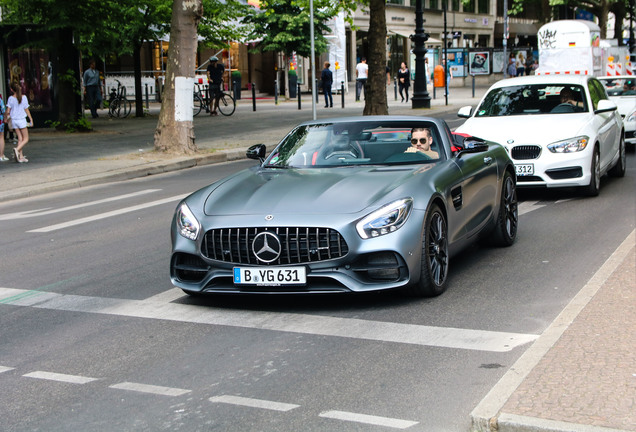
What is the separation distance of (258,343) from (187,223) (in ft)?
4.48

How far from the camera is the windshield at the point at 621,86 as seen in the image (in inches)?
792

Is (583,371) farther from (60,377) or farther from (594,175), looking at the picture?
(594,175)

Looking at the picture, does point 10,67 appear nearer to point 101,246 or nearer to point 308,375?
point 101,246

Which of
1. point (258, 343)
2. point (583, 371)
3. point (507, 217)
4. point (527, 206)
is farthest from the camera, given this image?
point (527, 206)

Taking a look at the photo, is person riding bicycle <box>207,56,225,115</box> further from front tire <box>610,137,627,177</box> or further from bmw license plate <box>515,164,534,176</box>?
bmw license plate <box>515,164,534,176</box>

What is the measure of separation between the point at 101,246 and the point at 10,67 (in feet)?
61.0

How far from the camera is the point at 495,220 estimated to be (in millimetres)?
8773

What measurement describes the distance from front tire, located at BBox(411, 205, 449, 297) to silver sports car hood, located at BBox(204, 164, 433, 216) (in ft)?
1.20

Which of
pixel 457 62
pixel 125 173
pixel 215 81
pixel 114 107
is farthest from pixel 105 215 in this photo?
pixel 457 62

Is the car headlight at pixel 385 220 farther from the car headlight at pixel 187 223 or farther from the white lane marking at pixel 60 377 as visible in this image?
the white lane marking at pixel 60 377

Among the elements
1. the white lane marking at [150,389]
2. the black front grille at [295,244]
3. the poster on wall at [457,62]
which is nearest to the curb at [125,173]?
the black front grille at [295,244]

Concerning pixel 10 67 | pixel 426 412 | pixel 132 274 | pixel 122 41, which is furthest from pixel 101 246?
pixel 122 41

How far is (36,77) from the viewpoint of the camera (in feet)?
89.6

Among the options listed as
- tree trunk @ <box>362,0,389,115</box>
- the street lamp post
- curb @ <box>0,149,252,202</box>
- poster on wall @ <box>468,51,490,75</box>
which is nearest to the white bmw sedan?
curb @ <box>0,149,252,202</box>
